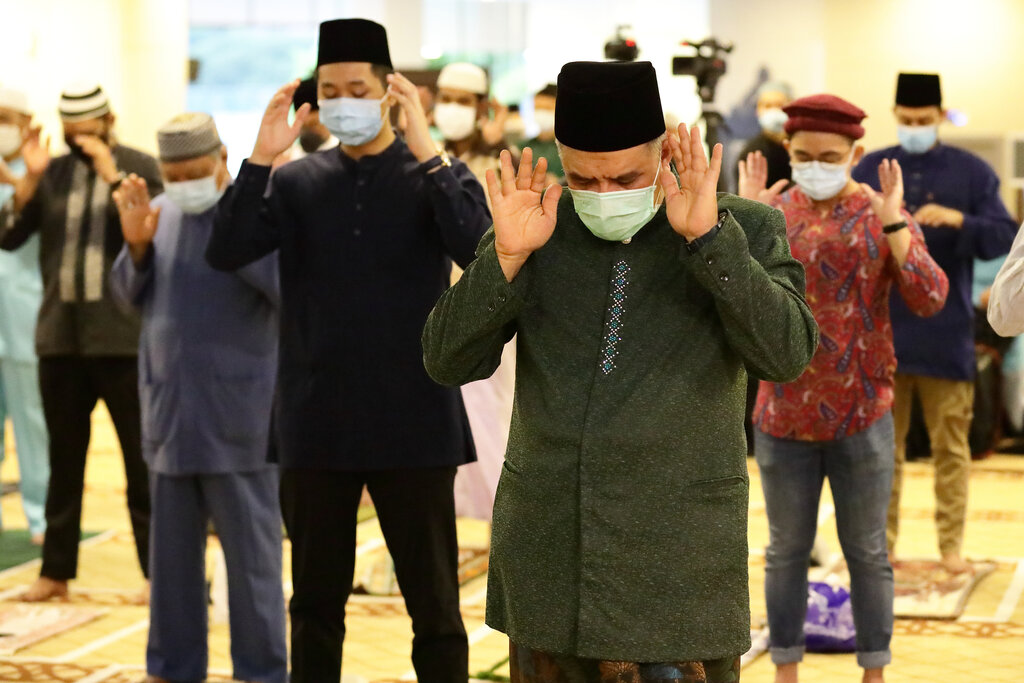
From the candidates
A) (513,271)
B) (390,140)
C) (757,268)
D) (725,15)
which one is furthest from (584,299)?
(725,15)

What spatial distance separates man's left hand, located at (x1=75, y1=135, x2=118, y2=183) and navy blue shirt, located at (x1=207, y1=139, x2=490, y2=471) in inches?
66.8

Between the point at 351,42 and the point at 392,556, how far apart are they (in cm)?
121

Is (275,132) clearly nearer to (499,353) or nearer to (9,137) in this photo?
(499,353)

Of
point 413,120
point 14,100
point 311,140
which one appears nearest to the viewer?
point 413,120

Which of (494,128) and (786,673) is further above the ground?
(494,128)

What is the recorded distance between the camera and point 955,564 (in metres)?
5.57

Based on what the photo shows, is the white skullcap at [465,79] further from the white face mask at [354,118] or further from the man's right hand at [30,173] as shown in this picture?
the white face mask at [354,118]

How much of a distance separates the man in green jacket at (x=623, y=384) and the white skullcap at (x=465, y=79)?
397 cm

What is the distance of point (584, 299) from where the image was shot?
2342mm

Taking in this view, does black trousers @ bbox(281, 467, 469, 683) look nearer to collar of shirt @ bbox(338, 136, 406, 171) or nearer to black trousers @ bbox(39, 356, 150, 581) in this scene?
collar of shirt @ bbox(338, 136, 406, 171)

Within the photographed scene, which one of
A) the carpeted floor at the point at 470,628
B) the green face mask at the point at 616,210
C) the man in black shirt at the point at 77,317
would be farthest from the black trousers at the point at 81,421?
the green face mask at the point at 616,210

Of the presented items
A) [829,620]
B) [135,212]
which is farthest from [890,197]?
[135,212]

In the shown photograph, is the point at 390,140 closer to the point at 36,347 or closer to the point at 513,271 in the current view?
the point at 513,271

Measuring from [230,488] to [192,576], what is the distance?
0.27 meters
